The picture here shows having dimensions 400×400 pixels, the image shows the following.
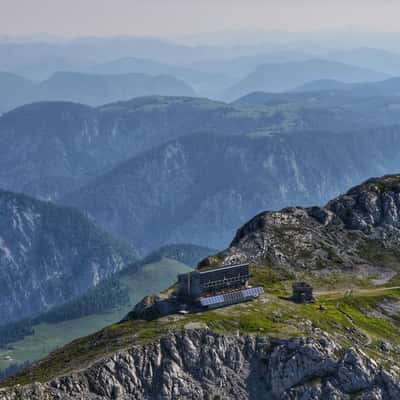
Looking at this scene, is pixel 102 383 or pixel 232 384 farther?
pixel 232 384

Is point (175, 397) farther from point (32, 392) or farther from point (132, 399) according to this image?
point (32, 392)

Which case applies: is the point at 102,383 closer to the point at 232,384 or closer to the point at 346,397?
the point at 232,384

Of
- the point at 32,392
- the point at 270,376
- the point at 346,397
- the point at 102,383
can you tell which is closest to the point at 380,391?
the point at 346,397

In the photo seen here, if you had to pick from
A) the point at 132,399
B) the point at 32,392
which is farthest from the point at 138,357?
the point at 32,392

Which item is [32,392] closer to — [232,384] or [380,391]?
[232,384]

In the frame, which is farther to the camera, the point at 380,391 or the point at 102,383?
the point at 380,391

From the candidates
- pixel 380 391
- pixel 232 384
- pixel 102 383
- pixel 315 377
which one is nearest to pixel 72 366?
pixel 102 383

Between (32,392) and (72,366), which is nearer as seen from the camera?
(32,392)
